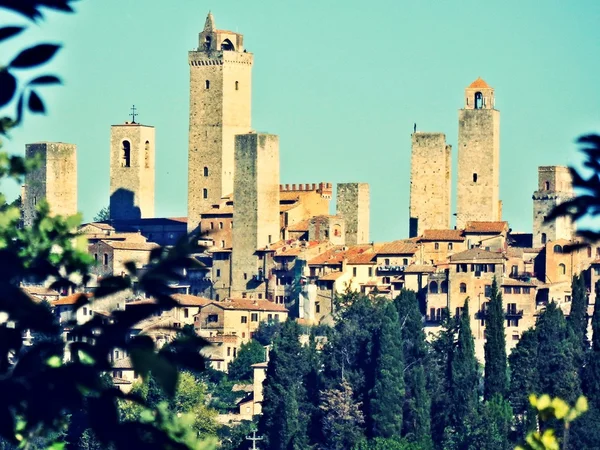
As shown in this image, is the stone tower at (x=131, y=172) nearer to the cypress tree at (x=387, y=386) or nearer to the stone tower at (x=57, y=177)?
the stone tower at (x=57, y=177)

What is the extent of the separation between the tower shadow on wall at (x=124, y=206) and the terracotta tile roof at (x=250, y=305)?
11.8m

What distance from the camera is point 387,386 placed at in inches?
1762

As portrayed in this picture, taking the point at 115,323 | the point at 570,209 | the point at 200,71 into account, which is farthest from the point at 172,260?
the point at 200,71

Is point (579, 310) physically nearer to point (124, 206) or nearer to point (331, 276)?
point (331, 276)

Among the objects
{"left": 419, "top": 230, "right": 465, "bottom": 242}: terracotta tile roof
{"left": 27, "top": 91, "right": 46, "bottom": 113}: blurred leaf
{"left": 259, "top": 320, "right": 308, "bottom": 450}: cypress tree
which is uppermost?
{"left": 27, "top": 91, "right": 46, "bottom": 113}: blurred leaf

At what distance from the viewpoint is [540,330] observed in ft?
162

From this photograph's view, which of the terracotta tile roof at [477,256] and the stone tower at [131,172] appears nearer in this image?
the terracotta tile roof at [477,256]

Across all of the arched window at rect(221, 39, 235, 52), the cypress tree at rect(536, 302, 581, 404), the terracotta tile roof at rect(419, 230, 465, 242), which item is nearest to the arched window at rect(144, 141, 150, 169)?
the arched window at rect(221, 39, 235, 52)

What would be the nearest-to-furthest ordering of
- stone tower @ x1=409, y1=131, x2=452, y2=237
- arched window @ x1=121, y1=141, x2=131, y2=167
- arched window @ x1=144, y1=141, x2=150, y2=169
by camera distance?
stone tower @ x1=409, y1=131, x2=452, y2=237 < arched window @ x1=121, y1=141, x2=131, y2=167 < arched window @ x1=144, y1=141, x2=150, y2=169

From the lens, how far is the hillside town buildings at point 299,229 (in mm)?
57844

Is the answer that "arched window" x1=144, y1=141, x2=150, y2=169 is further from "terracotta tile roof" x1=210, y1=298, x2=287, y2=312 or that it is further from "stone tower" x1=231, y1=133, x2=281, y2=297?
"terracotta tile roof" x1=210, y1=298, x2=287, y2=312

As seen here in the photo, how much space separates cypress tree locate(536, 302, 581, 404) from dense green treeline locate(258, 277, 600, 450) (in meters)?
0.03

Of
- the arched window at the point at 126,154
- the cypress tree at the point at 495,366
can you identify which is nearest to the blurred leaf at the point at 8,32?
the cypress tree at the point at 495,366

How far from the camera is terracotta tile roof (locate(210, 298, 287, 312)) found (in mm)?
59219
